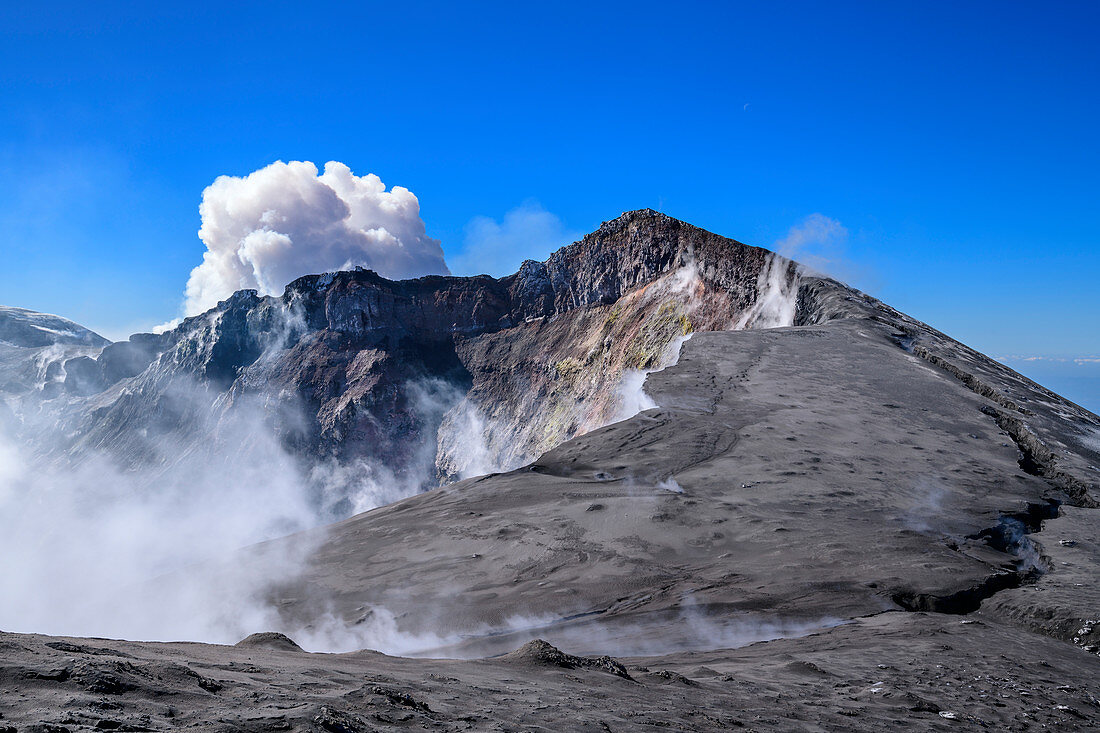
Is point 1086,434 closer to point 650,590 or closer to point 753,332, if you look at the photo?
point 753,332

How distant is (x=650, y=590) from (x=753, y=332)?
62.3 feet

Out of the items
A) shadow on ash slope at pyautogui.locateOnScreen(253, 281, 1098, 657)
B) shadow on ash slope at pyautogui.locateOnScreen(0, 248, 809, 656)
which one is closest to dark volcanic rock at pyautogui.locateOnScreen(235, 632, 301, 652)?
shadow on ash slope at pyautogui.locateOnScreen(253, 281, 1098, 657)

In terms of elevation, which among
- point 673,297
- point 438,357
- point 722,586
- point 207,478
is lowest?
point 722,586

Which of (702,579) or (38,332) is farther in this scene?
(38,332)

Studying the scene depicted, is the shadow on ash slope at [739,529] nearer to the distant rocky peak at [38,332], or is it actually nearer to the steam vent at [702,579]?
the steam vent at [702,579]

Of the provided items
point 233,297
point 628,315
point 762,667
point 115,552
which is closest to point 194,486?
point 115,552

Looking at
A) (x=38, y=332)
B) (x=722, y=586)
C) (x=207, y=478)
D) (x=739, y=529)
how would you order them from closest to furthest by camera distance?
(x=722, y=586)
(x=739, y=529)
(x=207, y=478)
(x=38, y=332)

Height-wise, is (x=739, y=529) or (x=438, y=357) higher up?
(x=438, y=357)

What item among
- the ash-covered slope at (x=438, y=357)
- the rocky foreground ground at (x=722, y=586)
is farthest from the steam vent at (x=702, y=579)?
the ash-covered slope at (x=438, y=357)

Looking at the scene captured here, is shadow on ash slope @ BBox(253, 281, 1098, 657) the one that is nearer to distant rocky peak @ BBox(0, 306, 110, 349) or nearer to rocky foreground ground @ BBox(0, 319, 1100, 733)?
rocky foreground ground @ BBox(0, 319, 1100, 733)

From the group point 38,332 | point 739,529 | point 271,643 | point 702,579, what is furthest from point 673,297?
point 38,332

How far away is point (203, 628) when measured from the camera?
14.8 m

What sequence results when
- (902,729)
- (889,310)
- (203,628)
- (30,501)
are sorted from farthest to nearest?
(30,501), (889,310), (203,628), (902,729)

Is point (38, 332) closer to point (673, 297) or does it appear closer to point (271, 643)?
point (673, 297)
